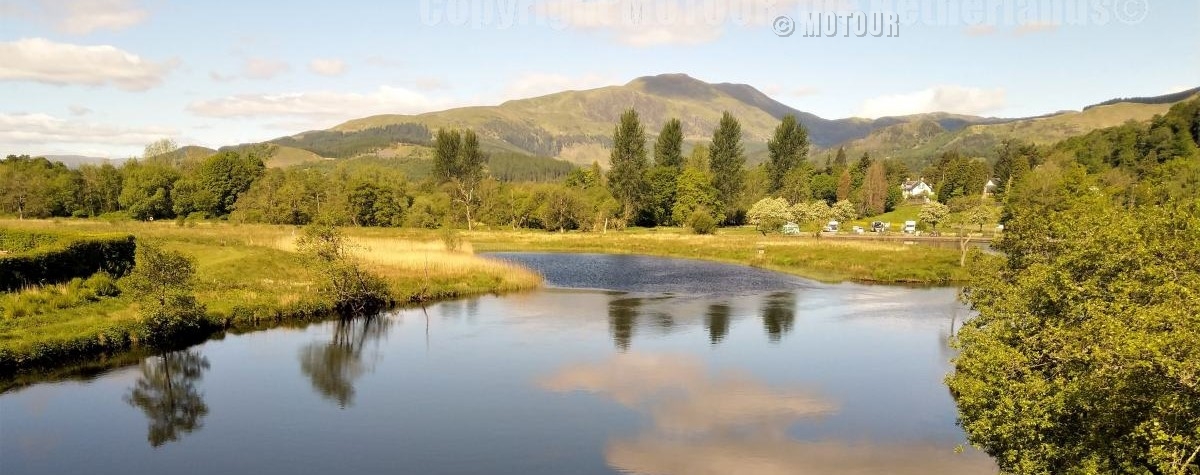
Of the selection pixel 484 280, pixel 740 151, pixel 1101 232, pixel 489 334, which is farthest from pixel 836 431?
pixel 740 151

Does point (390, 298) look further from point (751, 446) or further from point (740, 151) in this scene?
point (740, 151)

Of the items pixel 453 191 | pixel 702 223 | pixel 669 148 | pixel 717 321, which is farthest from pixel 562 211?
pixel 717 321

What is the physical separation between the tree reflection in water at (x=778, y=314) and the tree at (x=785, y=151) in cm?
11474

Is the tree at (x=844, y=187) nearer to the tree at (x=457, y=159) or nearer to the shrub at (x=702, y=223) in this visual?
the shrub at (x=702, y=223)

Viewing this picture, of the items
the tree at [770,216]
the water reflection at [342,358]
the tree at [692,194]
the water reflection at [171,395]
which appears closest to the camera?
the water reflection at [171,395]

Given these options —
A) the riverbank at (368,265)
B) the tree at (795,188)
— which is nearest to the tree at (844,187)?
the tree at (795,188)

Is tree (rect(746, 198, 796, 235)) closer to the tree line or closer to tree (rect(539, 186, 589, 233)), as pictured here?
the tree line

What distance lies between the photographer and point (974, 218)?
269 feet

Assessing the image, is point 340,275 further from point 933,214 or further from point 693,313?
point 933,214

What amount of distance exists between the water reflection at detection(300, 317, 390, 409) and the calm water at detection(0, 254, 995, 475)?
163 mm

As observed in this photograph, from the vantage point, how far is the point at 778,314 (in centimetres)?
5166

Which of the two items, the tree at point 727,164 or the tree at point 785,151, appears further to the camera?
the tree at point 785,151

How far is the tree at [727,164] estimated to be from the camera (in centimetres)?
15600

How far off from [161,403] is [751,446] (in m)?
25.4
